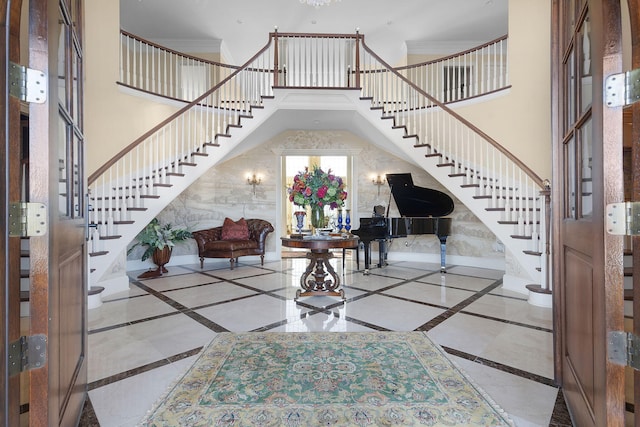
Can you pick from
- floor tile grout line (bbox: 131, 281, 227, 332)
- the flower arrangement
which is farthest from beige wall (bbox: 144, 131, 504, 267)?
the flower arrangement

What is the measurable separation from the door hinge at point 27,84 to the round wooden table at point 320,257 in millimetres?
2544

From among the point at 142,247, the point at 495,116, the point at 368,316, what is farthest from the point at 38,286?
the point at 495,116

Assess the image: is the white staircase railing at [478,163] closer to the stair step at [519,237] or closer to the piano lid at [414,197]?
the stair step at [519,237]

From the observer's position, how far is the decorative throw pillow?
5.93 m

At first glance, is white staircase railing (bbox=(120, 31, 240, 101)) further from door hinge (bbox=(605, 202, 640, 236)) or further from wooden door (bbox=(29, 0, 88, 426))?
door hinge (bbox=(605, 202, 640, 236))

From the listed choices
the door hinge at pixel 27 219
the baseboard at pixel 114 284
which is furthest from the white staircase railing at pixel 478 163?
the baseboard at pixel 114 284

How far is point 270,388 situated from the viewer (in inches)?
66.6

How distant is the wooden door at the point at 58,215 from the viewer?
0.94 m

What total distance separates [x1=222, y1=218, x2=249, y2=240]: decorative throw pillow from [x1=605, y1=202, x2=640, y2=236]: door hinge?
556 centimetres

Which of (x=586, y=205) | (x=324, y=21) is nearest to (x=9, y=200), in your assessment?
(x=586, y=205)

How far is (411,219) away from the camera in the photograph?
189 inches

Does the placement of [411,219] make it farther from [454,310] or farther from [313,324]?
[313,324]

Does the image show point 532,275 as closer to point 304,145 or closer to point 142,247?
point 304,145

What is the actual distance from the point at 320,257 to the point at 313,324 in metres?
0.96
